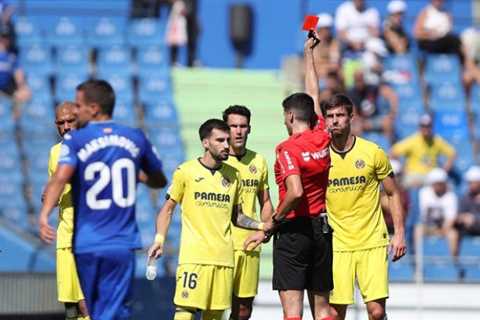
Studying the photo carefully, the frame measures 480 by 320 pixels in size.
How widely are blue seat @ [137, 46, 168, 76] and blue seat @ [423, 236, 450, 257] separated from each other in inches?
244

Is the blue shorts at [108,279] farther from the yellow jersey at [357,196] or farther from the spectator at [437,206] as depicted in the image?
the spectator at [437,206]

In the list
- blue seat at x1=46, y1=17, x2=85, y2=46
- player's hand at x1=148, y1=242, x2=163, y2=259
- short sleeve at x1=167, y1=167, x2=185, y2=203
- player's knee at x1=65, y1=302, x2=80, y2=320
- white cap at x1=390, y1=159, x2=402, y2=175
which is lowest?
player's knee at x1=65, y1=302, x2=80, y2=320

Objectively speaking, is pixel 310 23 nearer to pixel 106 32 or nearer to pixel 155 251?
pixel 155 251

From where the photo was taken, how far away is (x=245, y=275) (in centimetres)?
1253

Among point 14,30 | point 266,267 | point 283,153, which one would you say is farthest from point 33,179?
point 283,153

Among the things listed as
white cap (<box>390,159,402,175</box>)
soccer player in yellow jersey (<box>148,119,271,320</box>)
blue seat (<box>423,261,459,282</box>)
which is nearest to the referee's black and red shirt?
soccer player in yellow jersey (<box>148,119,271,320</box>)

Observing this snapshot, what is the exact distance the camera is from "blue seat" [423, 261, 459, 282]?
55.5 ft

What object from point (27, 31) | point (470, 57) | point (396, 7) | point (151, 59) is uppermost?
point (396, 7)

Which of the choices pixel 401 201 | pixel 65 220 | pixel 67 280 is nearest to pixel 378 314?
pixel 67 280

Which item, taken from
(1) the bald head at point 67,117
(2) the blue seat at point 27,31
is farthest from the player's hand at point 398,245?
(2) the blue seat at point 27,31

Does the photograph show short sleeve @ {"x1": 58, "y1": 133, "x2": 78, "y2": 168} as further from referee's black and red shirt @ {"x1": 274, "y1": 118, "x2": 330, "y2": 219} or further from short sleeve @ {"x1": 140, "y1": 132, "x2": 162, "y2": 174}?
referee's black and red shirt @ {"x1": 274, "y1": 118, "x2": 330, "y2": 219}

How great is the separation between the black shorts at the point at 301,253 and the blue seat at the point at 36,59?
35.0ft

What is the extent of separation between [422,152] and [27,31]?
22.7 ft

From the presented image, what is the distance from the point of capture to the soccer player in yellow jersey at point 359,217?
39.8 ft
